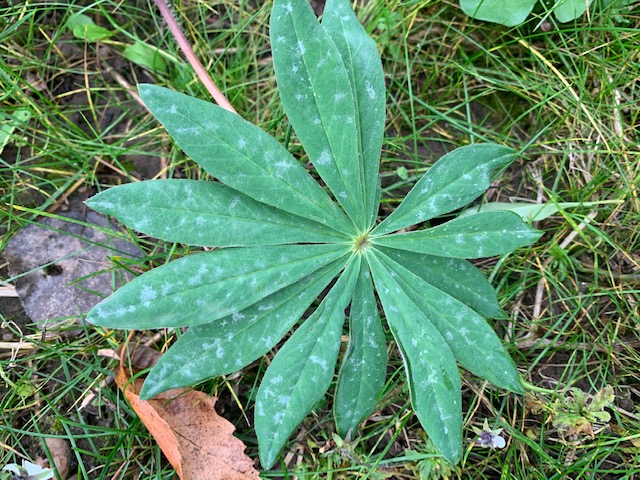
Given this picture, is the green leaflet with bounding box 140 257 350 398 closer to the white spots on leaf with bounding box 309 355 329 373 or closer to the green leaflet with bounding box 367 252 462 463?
the white spots on leaf with bounding box 309 355 329 373

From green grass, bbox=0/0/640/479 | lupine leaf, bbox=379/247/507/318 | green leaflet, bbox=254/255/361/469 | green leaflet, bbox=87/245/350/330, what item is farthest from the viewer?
green grass, bbox=0/0/640/479

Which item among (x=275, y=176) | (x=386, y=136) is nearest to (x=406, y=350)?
(x=275, y=176)

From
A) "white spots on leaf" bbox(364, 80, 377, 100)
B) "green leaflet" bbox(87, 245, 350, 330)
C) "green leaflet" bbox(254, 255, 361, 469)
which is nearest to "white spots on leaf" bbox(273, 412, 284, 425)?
"green leaflet" bbox(254, 255, 361, 469)

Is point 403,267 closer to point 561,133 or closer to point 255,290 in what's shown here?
point 255,290

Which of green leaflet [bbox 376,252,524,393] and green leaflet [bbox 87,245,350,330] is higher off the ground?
green leaflet [bbox 87,245,350,330]

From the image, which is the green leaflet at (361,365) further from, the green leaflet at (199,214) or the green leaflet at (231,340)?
the green leaflet at (199,214)

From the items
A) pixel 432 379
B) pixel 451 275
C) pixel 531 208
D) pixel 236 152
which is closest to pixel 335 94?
pixel 236 152

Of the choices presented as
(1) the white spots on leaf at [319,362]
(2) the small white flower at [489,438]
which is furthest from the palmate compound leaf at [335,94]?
(2) the small white flower at [489,438]
